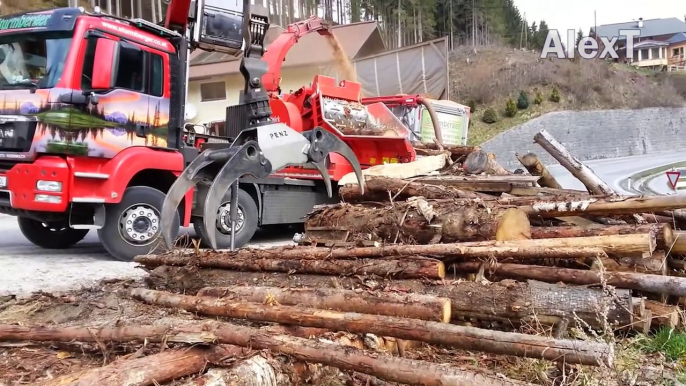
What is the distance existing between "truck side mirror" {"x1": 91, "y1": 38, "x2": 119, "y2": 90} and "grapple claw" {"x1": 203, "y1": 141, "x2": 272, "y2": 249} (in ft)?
7.87

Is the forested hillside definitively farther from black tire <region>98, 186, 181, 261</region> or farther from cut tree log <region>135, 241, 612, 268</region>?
cut tree log <region>135, 241, 612, 268</region>

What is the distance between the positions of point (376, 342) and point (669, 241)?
265cm

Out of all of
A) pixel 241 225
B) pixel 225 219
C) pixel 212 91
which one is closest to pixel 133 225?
pixel 225 219

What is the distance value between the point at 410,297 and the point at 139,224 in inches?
157

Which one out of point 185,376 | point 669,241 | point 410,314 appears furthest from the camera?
point 669,241

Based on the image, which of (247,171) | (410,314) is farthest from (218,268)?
(410,314)

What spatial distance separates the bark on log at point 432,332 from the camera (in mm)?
2645

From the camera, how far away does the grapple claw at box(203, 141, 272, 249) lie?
4426 mm

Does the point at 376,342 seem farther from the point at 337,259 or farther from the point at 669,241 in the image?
the point at 669,241

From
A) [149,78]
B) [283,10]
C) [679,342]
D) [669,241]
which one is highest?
[283,10]

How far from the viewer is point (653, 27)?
7212 cm

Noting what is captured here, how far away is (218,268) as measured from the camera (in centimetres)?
478

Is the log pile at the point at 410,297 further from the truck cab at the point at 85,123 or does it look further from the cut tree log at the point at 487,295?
the truck cab at the point at 85,123

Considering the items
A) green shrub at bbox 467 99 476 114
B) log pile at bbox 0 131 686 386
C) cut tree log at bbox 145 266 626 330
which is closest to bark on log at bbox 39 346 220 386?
log pile at bbox 0 131 686 386
